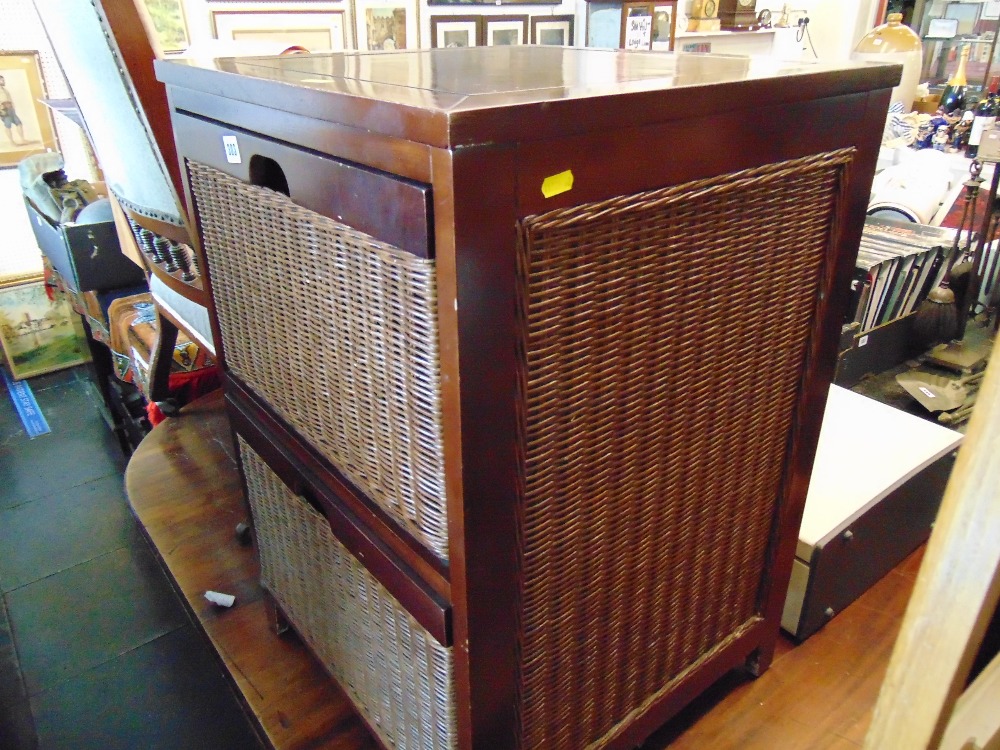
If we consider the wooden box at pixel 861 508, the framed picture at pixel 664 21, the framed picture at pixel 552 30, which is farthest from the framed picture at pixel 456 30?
the wooden box at pixel 861 508

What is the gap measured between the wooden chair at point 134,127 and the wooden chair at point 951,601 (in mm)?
694

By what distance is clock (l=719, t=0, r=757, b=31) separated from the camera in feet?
11.0

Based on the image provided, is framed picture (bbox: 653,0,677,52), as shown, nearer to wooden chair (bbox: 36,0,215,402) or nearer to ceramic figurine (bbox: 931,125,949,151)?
ceramic figurine (bbox: 931,125,949,151)

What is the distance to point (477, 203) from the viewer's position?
403 mm

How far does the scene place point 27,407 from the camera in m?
2.42

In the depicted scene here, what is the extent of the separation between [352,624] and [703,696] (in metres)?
0.40

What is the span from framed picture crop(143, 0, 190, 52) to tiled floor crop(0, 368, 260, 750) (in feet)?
3.86

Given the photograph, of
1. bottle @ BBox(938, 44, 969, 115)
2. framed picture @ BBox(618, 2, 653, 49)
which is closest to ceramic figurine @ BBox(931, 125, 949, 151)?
bottle @ BBox(938, 44, 969, 115)

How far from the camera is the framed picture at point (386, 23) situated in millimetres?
2383

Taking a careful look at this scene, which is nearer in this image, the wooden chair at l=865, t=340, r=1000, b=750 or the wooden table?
the wooden chair at l=865, t=340, r=1000, b=750

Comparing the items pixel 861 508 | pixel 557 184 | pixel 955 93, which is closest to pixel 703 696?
pixel 861 508

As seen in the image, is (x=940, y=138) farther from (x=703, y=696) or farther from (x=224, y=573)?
(x=224, y=573)

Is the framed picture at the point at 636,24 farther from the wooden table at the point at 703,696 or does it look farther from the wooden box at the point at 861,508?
the wooden table at the point at 703,696

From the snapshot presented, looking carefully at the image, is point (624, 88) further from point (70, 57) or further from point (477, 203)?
point (70, 57)
